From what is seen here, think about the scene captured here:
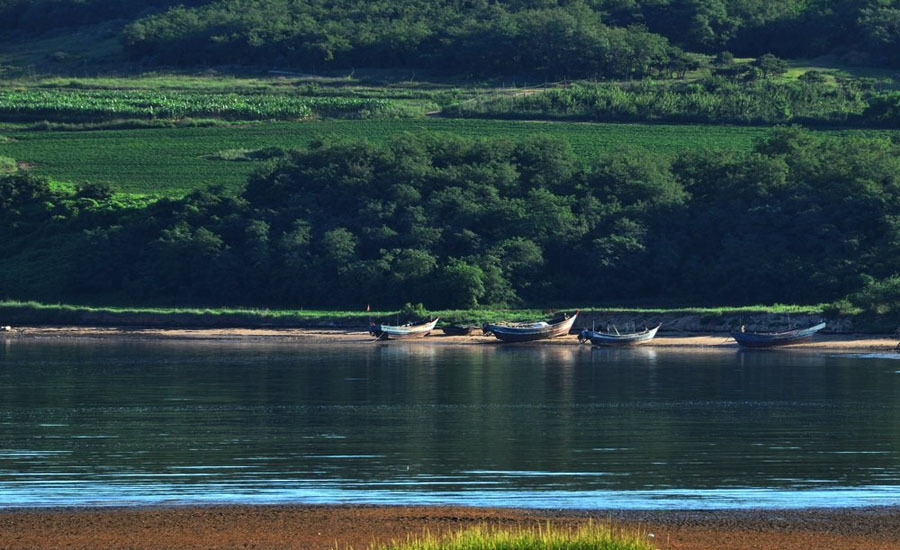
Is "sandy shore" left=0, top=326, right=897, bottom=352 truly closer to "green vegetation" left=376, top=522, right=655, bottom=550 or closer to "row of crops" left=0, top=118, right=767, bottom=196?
"row of crops" left=0, top=118, right=767, bottom=196

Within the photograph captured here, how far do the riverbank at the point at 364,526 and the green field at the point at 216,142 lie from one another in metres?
72.4

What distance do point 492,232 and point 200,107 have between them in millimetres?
48004

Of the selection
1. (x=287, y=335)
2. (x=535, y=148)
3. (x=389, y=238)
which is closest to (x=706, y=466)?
(x=287, y=335)

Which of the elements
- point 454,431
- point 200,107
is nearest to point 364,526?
Result: point 454,431

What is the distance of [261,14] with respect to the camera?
15288cm

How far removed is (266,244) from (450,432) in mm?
46648

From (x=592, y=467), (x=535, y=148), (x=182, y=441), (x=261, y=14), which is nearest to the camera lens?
(x=592, y=467)

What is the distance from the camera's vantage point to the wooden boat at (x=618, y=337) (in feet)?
218

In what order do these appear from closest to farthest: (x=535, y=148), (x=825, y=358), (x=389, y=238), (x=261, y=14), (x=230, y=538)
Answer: (x=230, y=538), (x=825, y=358), (x=389, y=238), (x=535, y=148), (x=261, y=14)

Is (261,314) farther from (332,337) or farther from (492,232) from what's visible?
(492,232)

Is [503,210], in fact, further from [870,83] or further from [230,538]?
[230,538]

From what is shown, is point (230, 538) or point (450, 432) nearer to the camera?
point (230, 538)

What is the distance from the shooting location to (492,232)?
268 feet

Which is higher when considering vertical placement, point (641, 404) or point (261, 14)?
point (261, 14)
